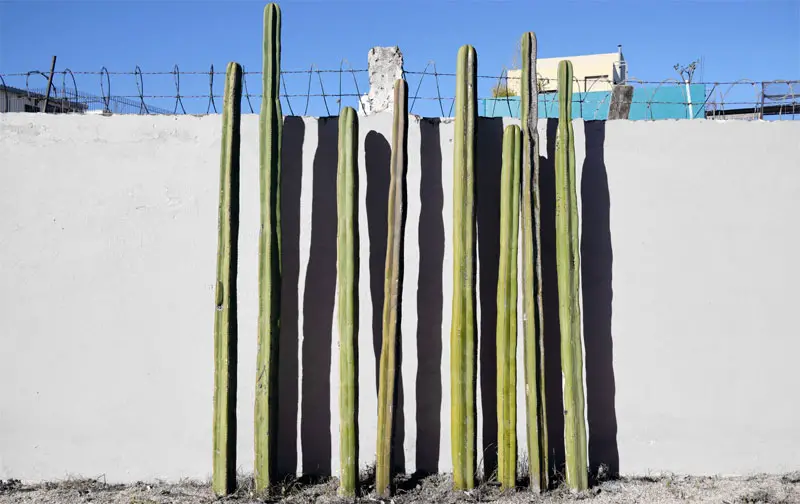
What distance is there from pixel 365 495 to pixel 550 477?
1152mm

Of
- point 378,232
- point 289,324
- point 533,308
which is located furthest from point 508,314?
point 289,324

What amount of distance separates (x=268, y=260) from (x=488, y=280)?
137 cm

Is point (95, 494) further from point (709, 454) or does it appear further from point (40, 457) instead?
point (709, 454)

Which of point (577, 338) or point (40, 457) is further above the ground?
point (577, 338)

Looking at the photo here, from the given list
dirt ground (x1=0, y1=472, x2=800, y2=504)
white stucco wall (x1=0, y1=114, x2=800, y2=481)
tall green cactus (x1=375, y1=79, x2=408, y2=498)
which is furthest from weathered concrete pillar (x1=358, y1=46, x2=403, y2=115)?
dirt ground (x1=0, y1=472, x2=800, y2=504)

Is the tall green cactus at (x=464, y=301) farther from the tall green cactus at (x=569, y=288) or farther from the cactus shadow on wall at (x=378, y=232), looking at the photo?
the tall green cactus at (x=569, y=288)

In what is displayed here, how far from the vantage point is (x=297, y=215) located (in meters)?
4.12

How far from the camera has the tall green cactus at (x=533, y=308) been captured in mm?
3852

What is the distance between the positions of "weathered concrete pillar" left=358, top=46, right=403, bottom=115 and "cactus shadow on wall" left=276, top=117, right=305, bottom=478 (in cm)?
78

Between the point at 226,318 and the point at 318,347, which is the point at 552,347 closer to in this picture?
the point at 318,347

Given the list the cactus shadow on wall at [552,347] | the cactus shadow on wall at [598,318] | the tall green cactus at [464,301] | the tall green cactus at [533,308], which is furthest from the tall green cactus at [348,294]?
the cactus shadow on wall at [598,318]

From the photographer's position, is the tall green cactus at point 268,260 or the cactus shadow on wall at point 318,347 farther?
the cactus shadow on wall at point 318,347

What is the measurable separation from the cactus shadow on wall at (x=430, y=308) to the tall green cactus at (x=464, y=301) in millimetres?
258

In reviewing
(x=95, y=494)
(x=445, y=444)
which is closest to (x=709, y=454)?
(x=445, y=444)
